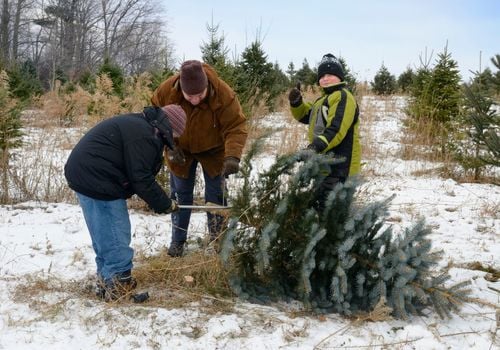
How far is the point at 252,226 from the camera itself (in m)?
3.29

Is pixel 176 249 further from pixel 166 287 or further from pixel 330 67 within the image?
pixel 330 67

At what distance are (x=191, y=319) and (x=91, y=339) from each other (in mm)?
641

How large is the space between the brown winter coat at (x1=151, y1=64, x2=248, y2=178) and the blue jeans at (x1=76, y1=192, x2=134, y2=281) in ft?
3.20

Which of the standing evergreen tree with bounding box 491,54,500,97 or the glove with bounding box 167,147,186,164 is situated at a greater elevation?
the standing evergreen tree with bounding box 491,54,500,97

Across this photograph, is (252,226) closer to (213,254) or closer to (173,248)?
(213,254)

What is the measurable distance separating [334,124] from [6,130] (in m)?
4.20

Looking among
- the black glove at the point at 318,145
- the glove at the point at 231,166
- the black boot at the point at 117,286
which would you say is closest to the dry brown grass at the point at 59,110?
the glove at the point at 231,166

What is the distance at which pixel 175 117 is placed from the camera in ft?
10.8

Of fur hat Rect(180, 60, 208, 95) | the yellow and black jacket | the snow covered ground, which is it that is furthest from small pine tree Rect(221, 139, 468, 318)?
fur hat Rect(180, 60, 208, 95)

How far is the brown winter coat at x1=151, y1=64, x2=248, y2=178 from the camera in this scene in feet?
12.8

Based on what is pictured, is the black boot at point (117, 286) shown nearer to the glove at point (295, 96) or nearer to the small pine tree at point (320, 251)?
the small pine tree at point (320, 251)

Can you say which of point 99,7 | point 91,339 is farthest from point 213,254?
point 99,7

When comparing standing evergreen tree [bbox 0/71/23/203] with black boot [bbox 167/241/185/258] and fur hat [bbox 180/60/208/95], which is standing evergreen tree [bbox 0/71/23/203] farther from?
fur hat [bbox 180/60/208/95]

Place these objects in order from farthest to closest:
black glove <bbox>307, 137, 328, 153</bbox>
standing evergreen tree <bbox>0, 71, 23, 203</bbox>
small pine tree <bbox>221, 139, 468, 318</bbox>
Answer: standing evergreen tree <bbox>0, 71, 23, 203</bbox> < black glove <bbox>307, 137, 328, 153</bbox> < small pine tree <bbox>221, 139, 468, 318</bbox>
